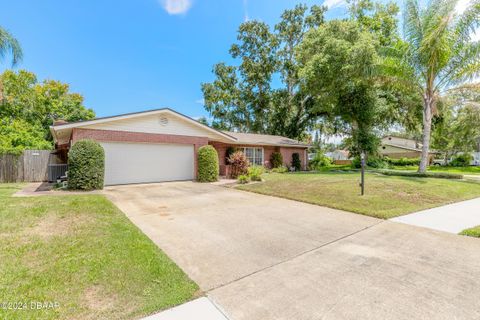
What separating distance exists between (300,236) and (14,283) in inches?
175

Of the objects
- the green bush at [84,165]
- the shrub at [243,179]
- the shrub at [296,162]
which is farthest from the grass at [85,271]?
the shrub at [296,162]

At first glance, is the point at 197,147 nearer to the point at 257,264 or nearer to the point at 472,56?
the point at 257,264

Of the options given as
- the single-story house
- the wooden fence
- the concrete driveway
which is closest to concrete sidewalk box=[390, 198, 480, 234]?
the concrete driveway

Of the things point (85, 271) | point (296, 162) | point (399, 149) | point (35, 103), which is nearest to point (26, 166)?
point (85, 271)

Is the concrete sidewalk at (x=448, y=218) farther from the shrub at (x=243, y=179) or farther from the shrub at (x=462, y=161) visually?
the shrub at (x=462, y=161)

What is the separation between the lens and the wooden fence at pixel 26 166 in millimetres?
12664

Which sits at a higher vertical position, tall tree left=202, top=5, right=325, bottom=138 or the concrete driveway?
tall tree left=202, top=5, right=325, bottom=138

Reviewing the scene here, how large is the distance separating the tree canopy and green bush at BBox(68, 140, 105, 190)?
15.8m

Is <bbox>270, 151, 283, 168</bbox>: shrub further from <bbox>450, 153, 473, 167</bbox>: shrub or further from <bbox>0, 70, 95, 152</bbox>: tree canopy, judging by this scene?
<bbox>450, 153, 473, 167</bbox>: shrub

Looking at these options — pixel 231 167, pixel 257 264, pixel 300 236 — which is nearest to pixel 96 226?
pixel 257 264

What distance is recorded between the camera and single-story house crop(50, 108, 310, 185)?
11.2 m

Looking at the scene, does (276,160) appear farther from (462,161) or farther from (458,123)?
(462,161)

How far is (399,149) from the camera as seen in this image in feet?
125

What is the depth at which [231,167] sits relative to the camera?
49.3 feet
